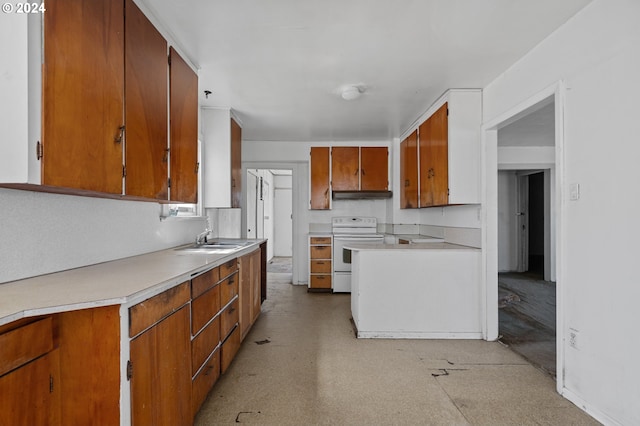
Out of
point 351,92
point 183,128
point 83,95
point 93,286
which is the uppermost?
point 351,92

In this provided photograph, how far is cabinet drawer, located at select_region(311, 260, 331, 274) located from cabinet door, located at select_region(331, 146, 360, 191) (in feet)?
3.74

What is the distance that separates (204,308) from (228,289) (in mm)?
470

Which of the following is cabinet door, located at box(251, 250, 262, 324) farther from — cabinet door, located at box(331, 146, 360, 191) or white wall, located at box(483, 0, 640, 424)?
white wall, located at box(483, 0, 640, 424)

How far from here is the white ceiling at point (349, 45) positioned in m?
1.86

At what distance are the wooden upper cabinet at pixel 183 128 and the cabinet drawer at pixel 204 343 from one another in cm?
88

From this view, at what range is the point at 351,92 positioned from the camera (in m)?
2.99

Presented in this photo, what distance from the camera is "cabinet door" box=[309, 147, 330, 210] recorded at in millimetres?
5066

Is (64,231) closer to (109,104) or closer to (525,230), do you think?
(109,104)

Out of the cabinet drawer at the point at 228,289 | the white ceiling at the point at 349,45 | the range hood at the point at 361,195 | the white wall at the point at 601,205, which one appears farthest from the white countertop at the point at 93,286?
the range hood at the point at 361,195

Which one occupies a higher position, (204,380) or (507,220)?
(507,220)

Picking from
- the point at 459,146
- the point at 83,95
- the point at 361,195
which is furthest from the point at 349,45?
the point at 361,195

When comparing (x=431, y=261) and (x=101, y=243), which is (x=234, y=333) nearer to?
(x=101, y=243)

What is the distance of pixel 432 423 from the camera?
180cm

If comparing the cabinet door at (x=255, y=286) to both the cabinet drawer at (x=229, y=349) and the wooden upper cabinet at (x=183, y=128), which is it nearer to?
Result: the cabinet drawer at (x=229, y=349)
